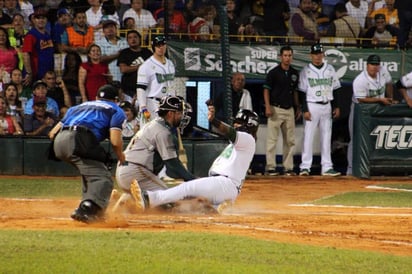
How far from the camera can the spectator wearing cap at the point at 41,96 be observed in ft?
55.2

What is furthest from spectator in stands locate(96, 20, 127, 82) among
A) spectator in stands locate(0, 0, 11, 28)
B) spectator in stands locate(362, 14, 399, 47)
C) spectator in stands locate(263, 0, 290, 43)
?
spectator in stands locate(362, 14, 399, 47)

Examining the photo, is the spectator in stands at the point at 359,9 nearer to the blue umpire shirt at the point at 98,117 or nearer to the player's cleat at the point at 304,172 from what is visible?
the player's cleat at the point at 304,172

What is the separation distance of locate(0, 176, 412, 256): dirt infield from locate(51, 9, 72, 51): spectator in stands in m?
5.03

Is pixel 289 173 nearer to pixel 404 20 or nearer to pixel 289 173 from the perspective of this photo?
pixel 289 173

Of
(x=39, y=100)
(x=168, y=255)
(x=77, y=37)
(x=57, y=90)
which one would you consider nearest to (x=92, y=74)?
(x=57, y=90)

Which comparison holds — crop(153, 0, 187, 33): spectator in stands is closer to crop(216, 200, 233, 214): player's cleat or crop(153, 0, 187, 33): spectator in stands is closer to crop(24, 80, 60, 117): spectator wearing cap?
crop(24, 80, 60, 117): spectator wearing cap

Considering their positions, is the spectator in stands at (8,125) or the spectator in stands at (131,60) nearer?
the spectator in stands at (8,125)

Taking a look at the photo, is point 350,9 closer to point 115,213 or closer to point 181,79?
point 181,79

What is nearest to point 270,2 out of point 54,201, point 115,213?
point 54,201

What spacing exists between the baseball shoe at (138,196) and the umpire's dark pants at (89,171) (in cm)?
46

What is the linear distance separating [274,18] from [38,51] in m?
4.34

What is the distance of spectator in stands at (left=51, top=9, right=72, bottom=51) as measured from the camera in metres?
17.7

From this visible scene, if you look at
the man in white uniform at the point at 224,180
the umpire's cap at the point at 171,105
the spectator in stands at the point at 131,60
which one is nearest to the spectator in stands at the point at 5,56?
the spectator in stands at the point at 131,60

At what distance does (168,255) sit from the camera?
27.5 ft
